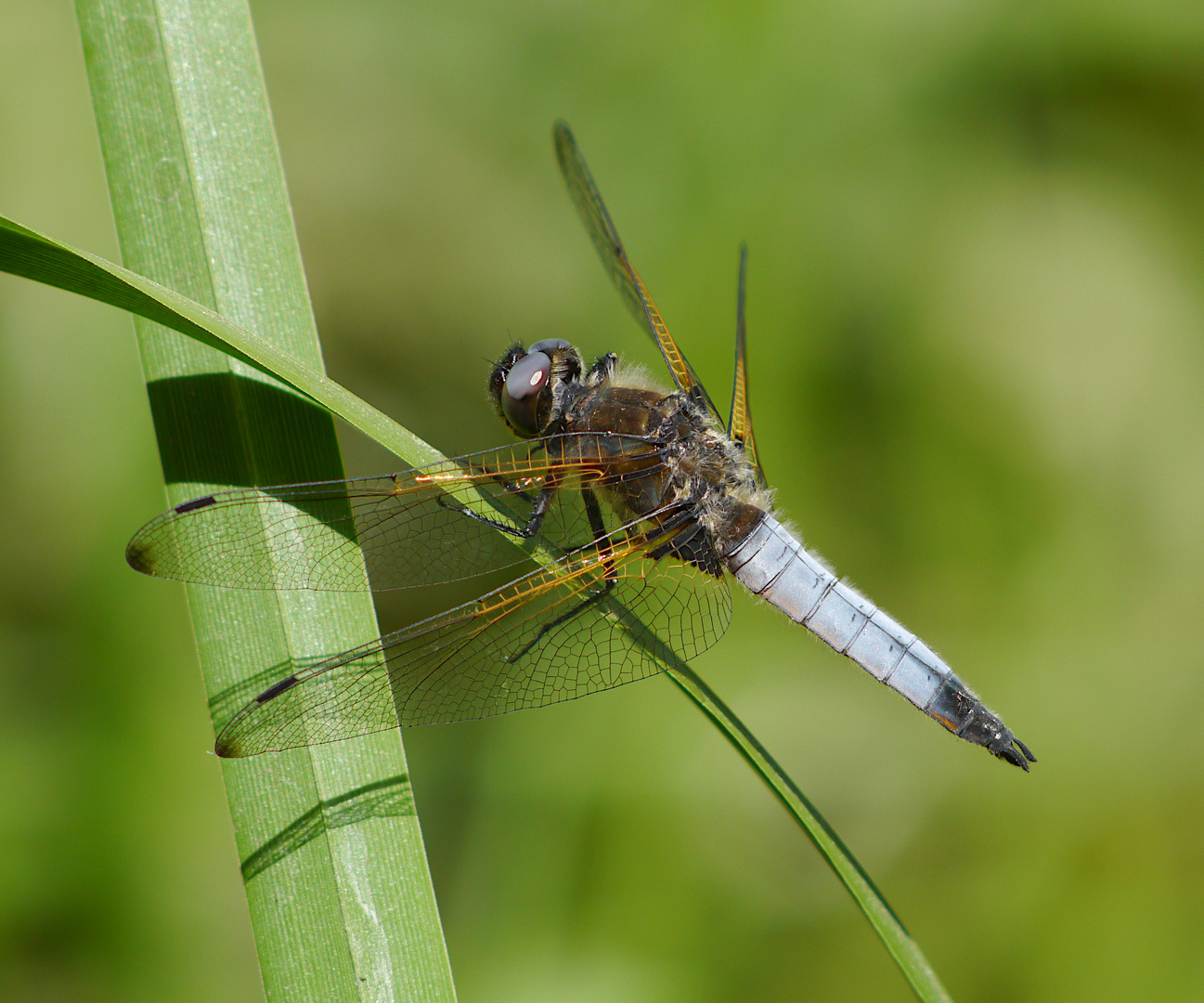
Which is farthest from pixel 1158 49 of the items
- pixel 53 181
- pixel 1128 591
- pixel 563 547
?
pixel 53 181

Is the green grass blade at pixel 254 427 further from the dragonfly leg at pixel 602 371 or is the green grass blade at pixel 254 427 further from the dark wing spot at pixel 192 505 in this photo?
the dragonfly leg at pixel 602 371

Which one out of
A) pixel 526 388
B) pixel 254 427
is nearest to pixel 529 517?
pixel 526 388

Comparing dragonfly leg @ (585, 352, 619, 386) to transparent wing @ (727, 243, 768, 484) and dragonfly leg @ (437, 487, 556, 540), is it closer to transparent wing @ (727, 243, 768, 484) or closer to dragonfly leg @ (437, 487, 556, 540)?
transparent wing @ (727, 243, 768, 484)

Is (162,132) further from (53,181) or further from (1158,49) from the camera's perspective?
(1158,49)

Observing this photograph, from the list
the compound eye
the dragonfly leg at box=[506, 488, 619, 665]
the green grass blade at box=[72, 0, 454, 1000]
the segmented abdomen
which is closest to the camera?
the green grass blade at box=[72, 0, 454, 1000]

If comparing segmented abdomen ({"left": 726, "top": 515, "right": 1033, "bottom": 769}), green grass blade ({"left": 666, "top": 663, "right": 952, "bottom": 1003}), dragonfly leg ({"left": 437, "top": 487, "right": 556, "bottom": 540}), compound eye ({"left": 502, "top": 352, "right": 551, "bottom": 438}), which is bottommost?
green grass blade ({"left": 666, "top": 663, "right": 952, "bottom": 1003})

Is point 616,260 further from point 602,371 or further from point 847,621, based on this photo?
point 847,621

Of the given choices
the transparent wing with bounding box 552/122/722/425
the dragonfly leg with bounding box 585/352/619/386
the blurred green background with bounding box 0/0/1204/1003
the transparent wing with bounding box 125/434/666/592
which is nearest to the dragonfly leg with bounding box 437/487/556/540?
the transparent wing with bounding box 125/434/666/592

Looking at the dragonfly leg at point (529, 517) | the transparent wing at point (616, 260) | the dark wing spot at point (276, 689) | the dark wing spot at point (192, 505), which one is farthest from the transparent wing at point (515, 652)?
the transparent wing at point (616, 260)
